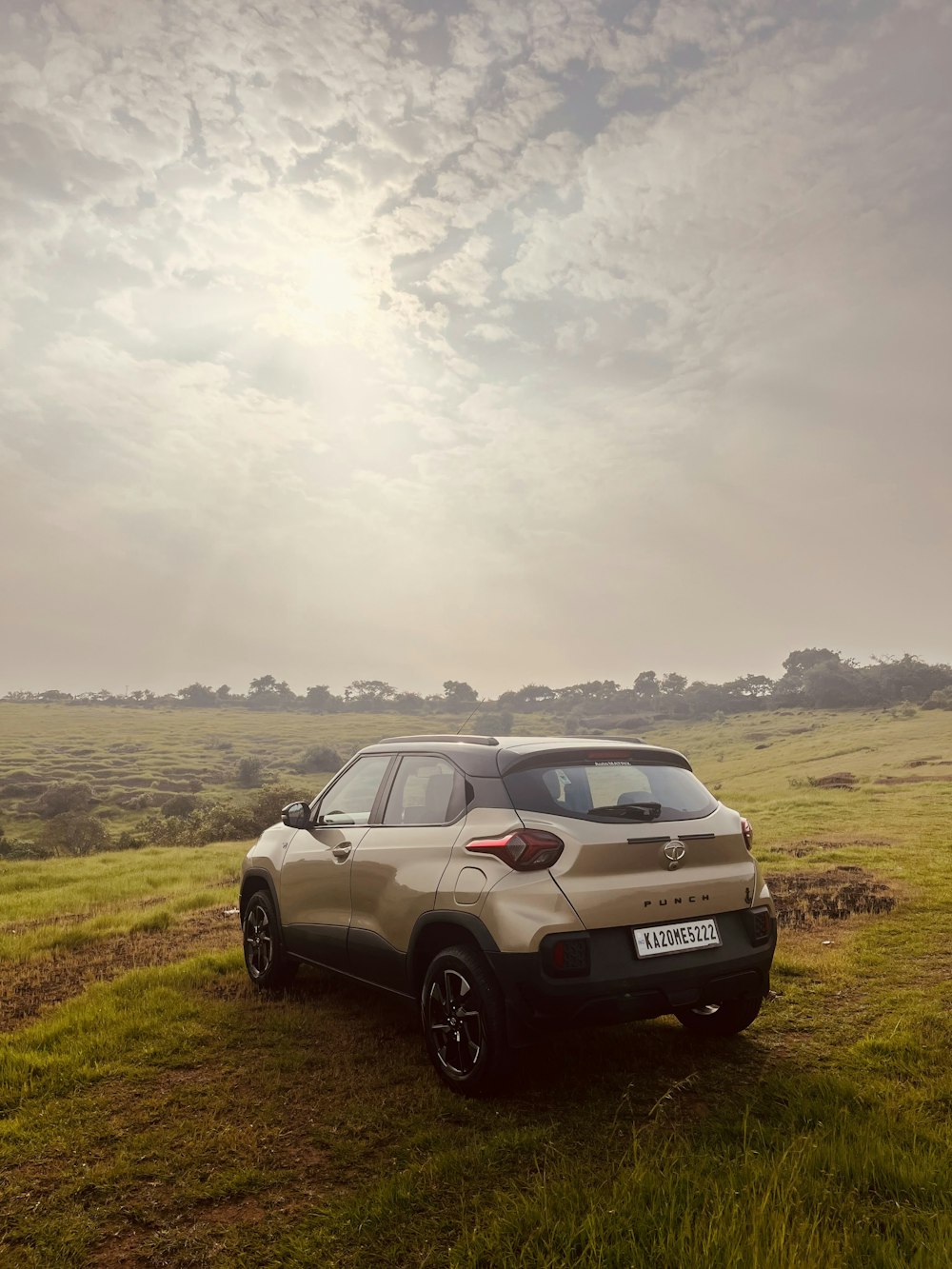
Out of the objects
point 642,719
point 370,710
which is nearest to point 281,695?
point 370,710

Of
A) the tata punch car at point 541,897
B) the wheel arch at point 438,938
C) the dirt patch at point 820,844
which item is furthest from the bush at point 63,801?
the wheel arch at point 438,938

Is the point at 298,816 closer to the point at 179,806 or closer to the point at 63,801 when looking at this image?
the point at 179,806

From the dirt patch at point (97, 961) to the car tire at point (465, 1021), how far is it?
365 centimetres

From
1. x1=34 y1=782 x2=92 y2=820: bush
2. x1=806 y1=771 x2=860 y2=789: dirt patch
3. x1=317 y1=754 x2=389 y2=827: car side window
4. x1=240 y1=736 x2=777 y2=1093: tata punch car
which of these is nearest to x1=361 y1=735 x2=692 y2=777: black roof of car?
x1=240 y1=736 x2=777 y2=1093: tata punch car

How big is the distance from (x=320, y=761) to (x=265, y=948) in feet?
252

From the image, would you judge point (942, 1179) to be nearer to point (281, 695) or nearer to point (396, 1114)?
point (396, 1114)

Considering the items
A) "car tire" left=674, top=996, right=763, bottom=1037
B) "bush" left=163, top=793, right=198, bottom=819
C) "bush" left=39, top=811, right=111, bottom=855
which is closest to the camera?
"car tire" left=674, top=996, right=763, bottom=1037

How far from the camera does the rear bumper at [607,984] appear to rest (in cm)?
404

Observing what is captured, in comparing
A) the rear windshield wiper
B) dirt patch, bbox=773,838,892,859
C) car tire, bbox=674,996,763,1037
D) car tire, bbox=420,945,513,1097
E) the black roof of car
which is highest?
the black roof of car

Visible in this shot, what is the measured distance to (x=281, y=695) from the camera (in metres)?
177

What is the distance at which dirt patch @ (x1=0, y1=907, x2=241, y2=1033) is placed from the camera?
272 inches

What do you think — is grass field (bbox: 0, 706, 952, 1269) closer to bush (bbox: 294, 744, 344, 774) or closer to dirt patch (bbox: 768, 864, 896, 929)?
dirt patch (bbox: 768, 864, 896, 929)

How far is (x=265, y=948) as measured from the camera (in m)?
6.73

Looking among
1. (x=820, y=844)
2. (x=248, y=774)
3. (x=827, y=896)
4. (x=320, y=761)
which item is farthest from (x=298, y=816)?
(x=320, y=761)
